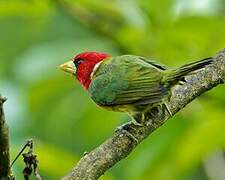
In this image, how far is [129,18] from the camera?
3.46 m

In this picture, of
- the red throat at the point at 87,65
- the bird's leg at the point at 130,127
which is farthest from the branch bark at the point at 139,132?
the red throat at the point at 87,65

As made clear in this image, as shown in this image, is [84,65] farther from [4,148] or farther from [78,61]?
[4,148]

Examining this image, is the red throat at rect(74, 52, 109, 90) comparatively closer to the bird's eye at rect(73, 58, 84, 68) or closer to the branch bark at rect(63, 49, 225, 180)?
the bird's eye at rect(73, 58, 84, 68)

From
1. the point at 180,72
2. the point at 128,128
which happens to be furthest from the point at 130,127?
the point at 180,72

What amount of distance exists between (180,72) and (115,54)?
76 centimetres

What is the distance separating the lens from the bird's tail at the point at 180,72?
278cm

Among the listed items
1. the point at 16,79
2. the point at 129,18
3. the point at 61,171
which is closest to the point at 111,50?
the point at 129,18

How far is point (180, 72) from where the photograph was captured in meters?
2.92

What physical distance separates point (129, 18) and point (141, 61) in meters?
0.39

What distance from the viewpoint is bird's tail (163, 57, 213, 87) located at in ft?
9.12

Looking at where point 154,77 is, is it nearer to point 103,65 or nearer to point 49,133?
point 103,65

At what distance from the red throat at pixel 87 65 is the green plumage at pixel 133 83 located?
230 millimetres

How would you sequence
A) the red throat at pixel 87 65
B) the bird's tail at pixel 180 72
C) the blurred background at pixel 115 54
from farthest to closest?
the red throat at pixel 87 65 < the blurred background at pixel 115 54 < the bird's tail at pixel 180 72

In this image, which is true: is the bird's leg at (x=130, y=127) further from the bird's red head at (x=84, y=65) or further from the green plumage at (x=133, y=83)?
the bird's red head at (x=84, y=65)
